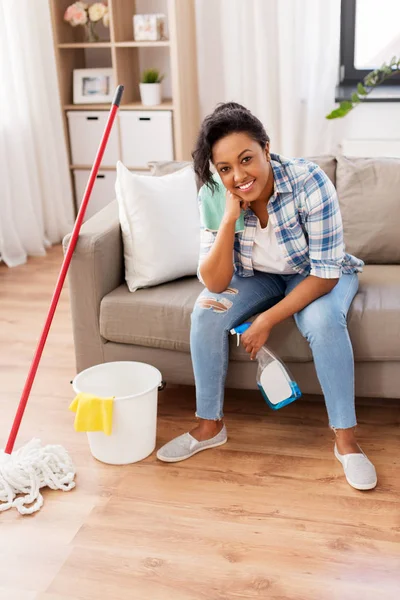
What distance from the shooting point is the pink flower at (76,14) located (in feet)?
13.4

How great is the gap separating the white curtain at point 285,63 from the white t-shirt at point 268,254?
6.40 feet

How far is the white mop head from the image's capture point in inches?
81.2

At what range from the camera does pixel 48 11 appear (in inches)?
162

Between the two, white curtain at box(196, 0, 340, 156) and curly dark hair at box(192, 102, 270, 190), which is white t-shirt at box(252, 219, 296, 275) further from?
white curtain at box(196, 0, 340, 156)

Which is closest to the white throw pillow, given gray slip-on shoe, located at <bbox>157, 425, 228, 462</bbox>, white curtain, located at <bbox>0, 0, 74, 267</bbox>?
gray slip-on shoe, located at <bbox>157, 425, 228, 462</bbox>

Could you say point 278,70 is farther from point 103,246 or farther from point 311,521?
point 311,521

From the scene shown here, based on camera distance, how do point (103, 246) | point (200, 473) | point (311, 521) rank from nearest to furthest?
point (311, 521) → point (200, 473) → point (103, 246)

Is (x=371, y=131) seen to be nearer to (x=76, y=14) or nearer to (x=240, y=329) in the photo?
(x=76, y=14)

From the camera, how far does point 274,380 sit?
86.2 inches

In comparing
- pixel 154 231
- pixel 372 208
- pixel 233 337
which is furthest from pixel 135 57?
pixel 233 337

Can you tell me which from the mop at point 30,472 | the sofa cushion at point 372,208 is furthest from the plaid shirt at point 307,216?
the mop at point 30,472

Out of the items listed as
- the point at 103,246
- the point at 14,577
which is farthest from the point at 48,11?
the point at 14,577

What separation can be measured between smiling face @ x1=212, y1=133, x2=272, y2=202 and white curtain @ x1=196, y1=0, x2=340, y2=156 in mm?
2078

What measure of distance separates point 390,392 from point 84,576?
104 centimetres
